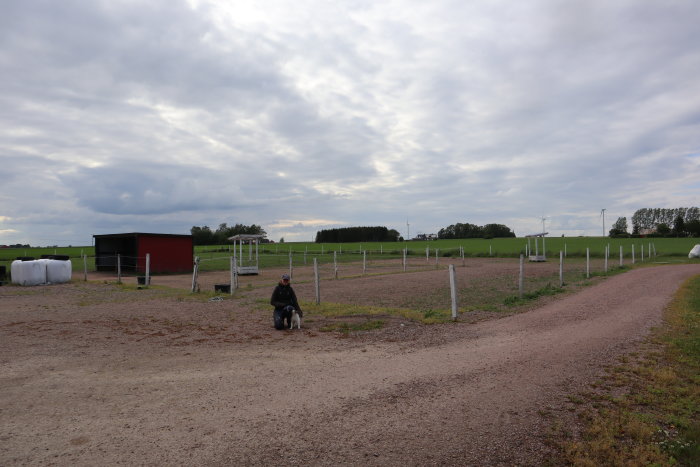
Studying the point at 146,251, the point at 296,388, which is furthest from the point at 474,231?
the point at 296,388

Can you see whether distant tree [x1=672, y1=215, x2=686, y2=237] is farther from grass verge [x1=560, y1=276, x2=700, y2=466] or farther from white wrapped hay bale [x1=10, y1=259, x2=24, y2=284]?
white wrapped hay bale [x1=10, y1=259, x2=24, y2=284]

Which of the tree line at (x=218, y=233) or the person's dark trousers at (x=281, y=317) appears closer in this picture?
the person's dark trousers at (x=281, y=317)

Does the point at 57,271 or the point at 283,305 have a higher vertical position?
the point at 57,271

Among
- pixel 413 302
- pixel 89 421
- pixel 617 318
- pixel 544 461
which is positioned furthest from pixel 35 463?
pixel 413 302

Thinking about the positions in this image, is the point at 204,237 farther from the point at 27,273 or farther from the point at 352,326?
the point at 352,326

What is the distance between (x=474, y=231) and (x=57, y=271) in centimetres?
10901

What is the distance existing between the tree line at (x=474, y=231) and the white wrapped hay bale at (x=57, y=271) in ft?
336

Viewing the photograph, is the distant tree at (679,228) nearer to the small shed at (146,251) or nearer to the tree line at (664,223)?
the tree line at (664,223)

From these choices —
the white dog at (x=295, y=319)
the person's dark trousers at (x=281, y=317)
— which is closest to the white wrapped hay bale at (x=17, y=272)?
the person's dark trousers at (x=281, y=317)

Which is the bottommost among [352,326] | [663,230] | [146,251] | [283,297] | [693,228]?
[352,326]

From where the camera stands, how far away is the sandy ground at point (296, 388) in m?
3.85

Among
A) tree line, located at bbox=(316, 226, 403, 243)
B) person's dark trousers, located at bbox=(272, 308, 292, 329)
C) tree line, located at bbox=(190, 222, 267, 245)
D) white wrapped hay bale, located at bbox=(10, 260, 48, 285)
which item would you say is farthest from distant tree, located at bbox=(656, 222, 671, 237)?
person's dark trousers, located at bbox=(272, 308, 292, 329)

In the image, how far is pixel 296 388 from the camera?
5438mm

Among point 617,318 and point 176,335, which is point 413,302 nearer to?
point 617,318
